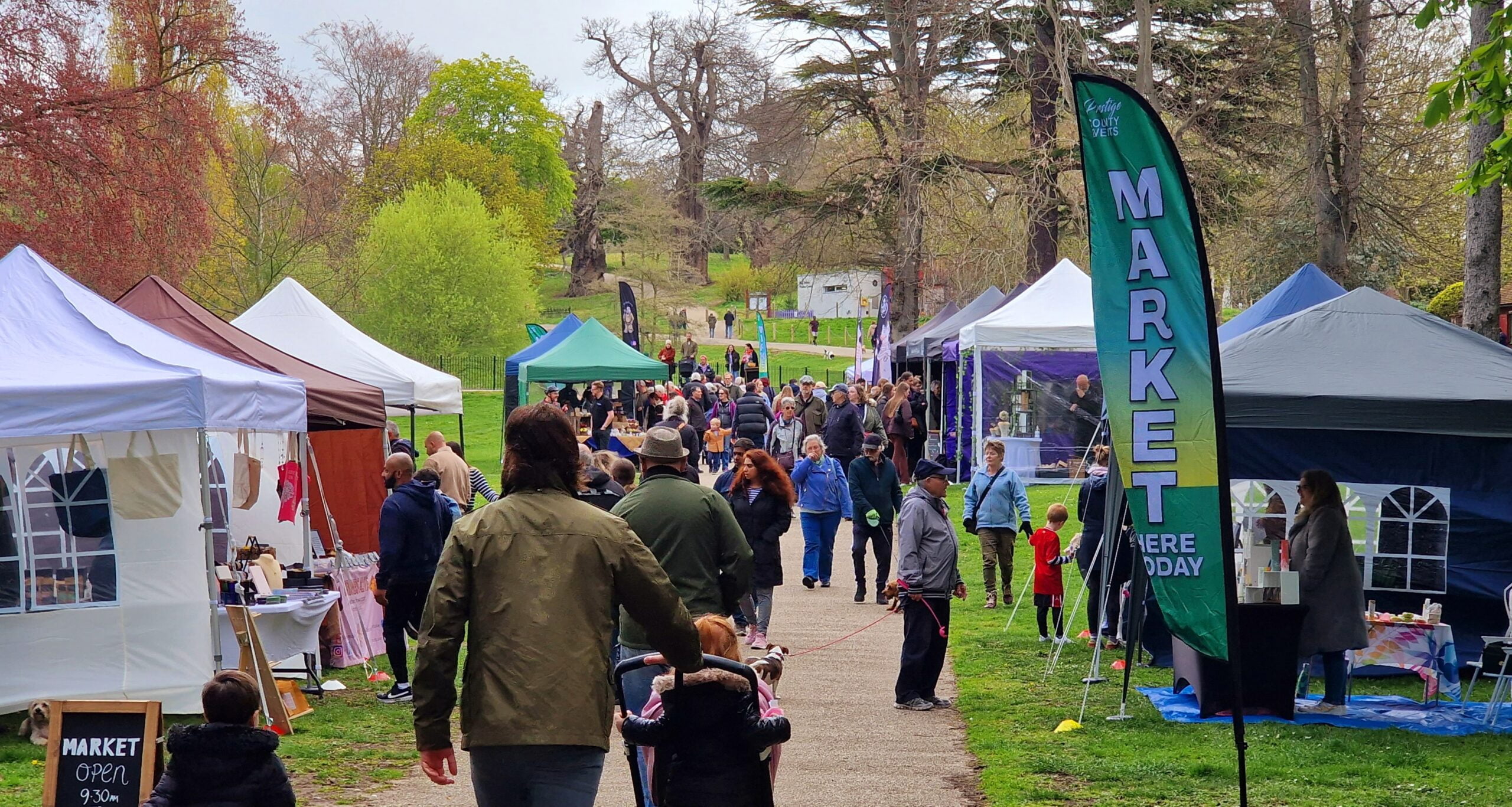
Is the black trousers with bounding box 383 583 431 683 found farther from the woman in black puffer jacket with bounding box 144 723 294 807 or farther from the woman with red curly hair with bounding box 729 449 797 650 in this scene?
the woman in black puffer jacket with bounding box 144 723 294 807

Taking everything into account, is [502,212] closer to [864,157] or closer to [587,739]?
[864,157]

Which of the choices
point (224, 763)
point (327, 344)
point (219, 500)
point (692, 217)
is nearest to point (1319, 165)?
point (327, 344)

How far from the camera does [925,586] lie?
949 cm

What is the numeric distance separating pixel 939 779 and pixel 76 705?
4350 millimetres

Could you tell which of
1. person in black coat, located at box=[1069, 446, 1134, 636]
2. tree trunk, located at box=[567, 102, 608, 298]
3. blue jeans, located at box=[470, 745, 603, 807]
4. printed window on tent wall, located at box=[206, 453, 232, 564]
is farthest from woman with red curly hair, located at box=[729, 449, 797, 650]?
tree trunk, located at box=[567, 102, 608, 298]

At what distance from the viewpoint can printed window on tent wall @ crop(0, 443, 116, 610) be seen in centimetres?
907

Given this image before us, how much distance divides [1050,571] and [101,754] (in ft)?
25.1

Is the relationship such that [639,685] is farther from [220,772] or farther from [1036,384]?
[1036,384]

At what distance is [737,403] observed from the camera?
896 inches

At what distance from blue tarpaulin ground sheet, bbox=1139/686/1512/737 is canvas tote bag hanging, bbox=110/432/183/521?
6706 mm

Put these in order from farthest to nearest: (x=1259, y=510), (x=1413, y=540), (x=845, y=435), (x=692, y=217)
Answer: (x=692, y=217) < (x=845, y=435) < (x=1259, y=510) < (x=1413, y=540)

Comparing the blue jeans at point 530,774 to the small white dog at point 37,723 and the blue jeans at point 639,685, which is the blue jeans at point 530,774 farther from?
the small white dog at point 37,723

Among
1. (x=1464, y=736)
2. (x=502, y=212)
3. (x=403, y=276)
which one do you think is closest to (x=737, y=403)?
(x=1464, y=736)

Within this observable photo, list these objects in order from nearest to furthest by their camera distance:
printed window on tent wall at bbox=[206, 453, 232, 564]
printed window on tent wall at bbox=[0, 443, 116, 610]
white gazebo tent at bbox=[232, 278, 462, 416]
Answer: printed window on tent wall at bbox=[0, 443, 116, 610]
printed window on tent wall at bbox=[206, 453, 232, 564]
white gazebo tent at bbox=[232, 278, 462, 416]
